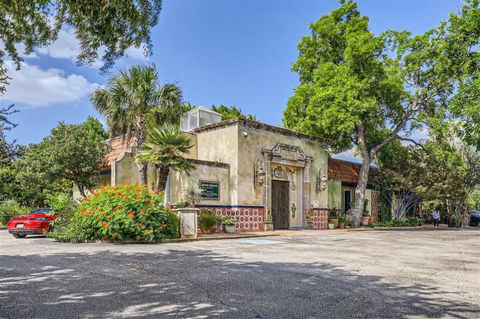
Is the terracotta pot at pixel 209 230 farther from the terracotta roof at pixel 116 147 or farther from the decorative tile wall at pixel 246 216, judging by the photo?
the terracotta roof at pixel 116 147

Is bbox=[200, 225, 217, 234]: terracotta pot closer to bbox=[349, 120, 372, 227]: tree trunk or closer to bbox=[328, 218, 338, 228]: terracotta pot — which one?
bbox=[328, 218, 338, 228]: terracotta pot

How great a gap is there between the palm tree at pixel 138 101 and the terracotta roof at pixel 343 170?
1249cm

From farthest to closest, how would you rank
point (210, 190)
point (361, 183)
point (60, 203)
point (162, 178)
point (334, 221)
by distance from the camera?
1. point (361, 183)
2. point (334, 221)
3. point (210, 190)
4. point (162, 178)
5. point (60, 203)

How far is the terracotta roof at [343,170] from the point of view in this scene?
2680 cm

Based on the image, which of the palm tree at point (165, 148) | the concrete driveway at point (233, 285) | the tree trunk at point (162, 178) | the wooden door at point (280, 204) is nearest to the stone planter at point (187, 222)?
the tree trunk at point (162, 178)

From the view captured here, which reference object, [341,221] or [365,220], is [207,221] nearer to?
[341,221]

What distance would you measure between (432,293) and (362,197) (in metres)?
20.8

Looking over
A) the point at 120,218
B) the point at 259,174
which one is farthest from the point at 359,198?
the point at 120,218

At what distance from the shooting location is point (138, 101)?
57.7 feet

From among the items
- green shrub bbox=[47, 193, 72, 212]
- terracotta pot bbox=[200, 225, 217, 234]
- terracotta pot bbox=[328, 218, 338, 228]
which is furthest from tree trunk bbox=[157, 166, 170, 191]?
terracotta pot bbox=[328, 218, 338, 228]

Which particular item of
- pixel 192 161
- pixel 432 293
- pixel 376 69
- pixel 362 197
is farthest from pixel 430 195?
pixel 432 293

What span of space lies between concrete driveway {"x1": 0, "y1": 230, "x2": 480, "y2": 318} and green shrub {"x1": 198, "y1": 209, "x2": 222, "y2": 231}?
706 centimetres

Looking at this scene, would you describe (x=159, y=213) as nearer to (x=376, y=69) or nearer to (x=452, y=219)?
(x=376, y=69)

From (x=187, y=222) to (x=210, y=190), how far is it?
3406mm
